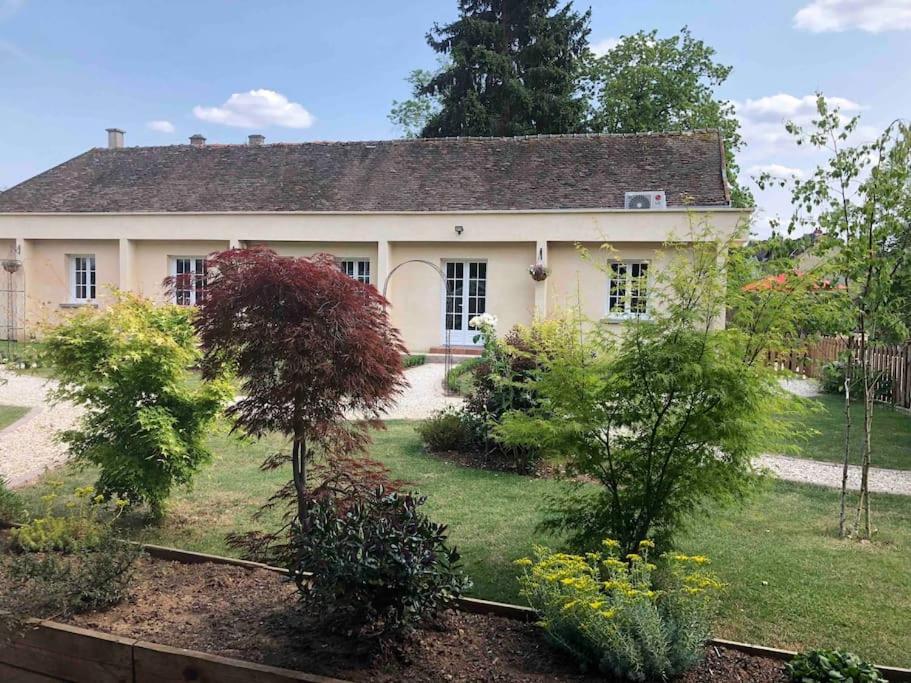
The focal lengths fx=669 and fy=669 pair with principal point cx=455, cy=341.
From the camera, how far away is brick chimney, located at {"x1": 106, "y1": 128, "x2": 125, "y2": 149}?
2623cm

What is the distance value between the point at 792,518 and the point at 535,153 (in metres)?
16.3

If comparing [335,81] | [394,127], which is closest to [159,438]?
[335,81]

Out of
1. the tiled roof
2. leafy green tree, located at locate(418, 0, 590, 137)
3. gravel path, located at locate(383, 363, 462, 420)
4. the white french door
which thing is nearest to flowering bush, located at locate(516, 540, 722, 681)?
gravel path, located at locate(383, 363, 462, 420)

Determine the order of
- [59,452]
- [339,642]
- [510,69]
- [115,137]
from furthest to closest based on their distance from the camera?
[510,69] < [115,137] < [59,452] < [339,642]

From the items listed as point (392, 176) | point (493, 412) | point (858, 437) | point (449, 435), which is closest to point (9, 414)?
point (449, 435)

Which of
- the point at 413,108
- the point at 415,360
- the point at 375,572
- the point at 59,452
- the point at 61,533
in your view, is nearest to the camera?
the point at 375,572

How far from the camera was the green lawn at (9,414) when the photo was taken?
1045 centimetres

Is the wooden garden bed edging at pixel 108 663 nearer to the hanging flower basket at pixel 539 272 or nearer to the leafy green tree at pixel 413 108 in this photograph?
the hanging flower basket at pixel 539 272

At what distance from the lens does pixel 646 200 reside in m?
18.0

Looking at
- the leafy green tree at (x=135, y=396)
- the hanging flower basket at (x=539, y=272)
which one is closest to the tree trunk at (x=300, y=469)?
the leafy green tree at (x=135, y=396)

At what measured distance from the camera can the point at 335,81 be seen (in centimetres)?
1438

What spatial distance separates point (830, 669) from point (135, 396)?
16.5 feet

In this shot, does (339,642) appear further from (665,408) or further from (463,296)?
(463,296)

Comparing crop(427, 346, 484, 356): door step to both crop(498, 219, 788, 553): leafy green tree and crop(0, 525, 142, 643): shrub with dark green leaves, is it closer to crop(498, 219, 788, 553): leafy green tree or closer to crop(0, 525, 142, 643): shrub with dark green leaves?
crop(498, 219, 788, 553): leafy green tree
